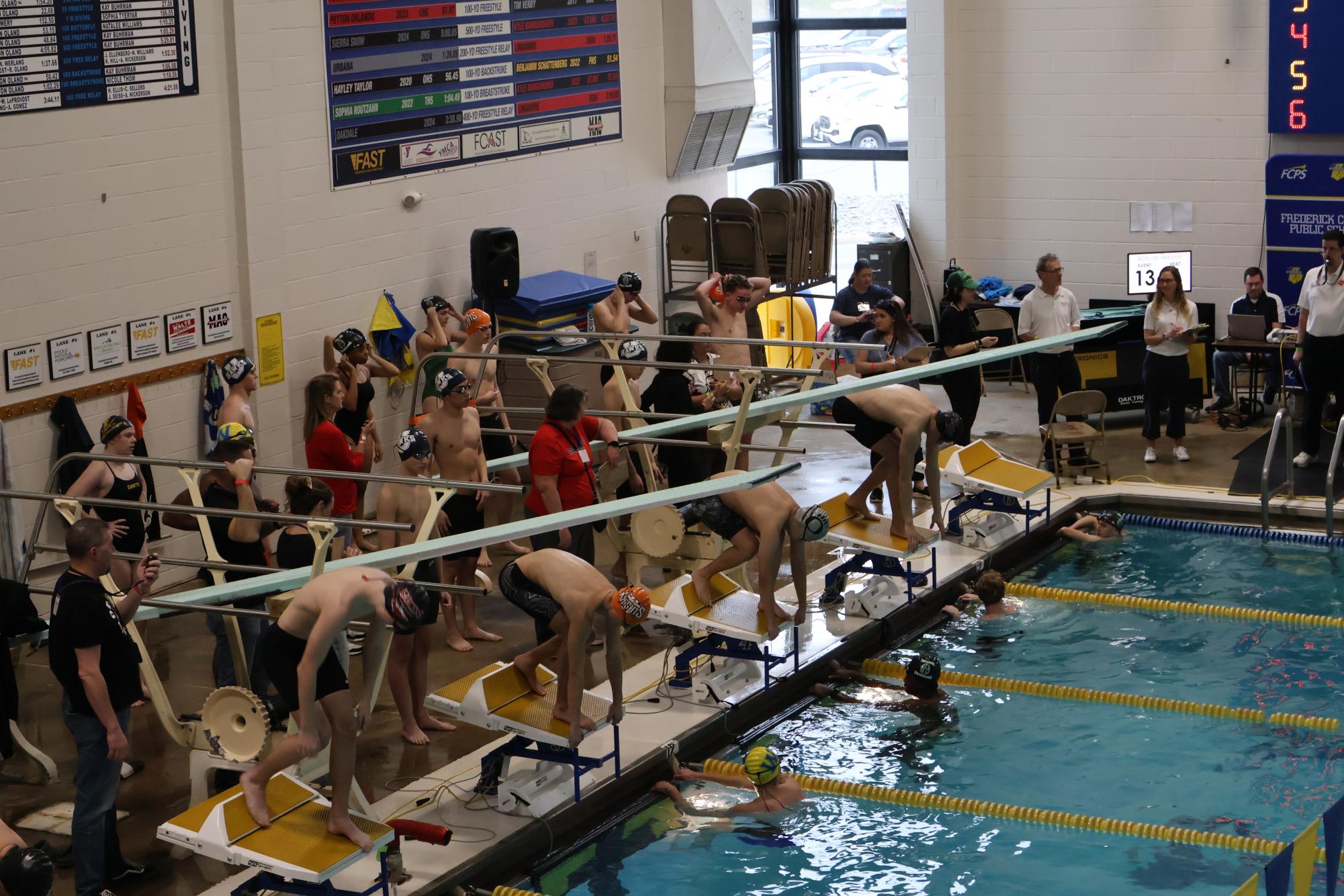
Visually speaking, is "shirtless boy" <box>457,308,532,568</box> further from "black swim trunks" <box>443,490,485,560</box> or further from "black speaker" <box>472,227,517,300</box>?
"black swim trunks" <box>443,490,485,560</box>

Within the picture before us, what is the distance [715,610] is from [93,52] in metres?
4.62

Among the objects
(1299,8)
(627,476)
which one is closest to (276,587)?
(627,476)

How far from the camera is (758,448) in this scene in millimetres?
8195

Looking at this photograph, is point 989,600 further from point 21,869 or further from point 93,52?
point 21,869

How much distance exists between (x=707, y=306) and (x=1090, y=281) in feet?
17.1

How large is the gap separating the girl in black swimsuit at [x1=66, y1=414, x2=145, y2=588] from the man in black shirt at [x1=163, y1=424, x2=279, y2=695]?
1.35 ft

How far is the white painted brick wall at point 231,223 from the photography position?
837 cm

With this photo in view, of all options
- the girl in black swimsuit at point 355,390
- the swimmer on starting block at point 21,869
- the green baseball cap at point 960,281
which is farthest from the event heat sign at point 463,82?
the swimmer on starting block at point 21,869

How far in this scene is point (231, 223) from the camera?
31.2 feet

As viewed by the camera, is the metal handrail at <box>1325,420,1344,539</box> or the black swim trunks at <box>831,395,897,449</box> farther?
the metal handrail at <box>1325,420,1344,539</box>

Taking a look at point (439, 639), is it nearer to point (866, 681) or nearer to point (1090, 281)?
point (866, 681)

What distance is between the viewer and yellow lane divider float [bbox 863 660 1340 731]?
24.4 feet

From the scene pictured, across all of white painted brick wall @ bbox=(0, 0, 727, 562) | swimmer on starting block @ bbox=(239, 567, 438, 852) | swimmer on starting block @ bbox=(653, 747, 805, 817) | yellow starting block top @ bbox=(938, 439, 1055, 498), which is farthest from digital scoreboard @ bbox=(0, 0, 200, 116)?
yellow starting block top @ bbox=(938, 439, 1055, 498)

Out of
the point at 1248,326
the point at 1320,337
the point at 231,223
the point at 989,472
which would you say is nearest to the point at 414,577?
the point at 231,223
